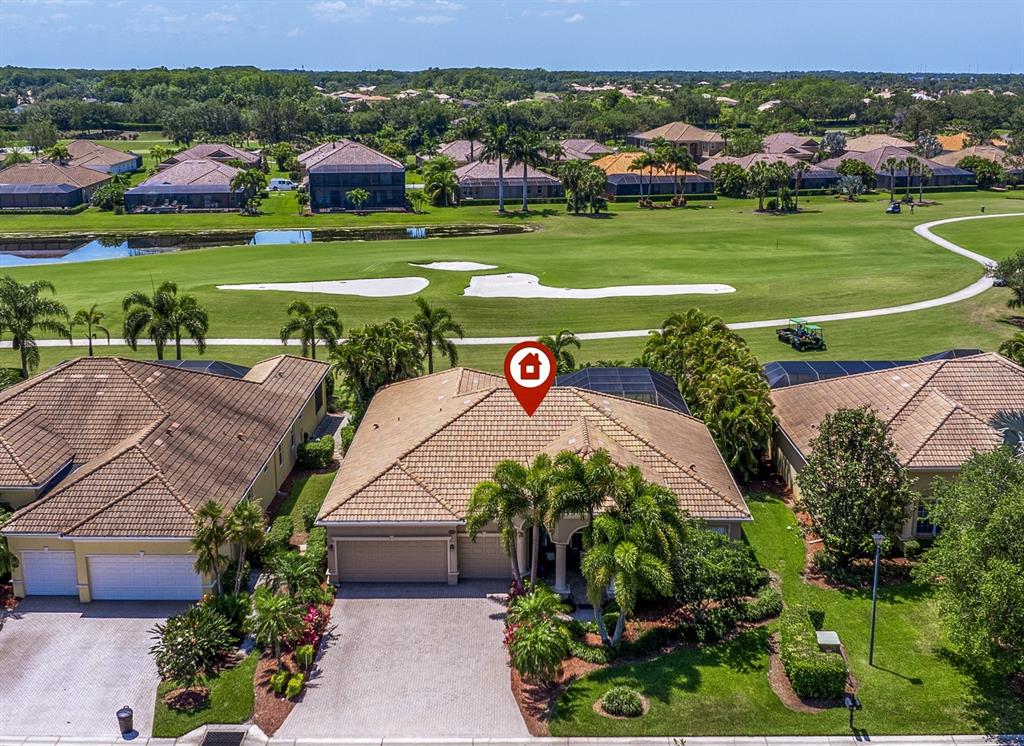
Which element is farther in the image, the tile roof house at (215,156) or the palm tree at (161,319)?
the tile roof house at (215,156)

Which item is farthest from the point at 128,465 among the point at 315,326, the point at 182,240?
the point at 182,240

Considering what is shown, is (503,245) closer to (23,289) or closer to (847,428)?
(23,289)

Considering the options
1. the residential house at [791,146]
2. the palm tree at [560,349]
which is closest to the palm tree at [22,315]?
the palm tree at [560,349]

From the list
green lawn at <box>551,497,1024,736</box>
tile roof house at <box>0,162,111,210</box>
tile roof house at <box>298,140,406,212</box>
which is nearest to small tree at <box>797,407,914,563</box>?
green lawn at <box>551,497,1024,736</box>

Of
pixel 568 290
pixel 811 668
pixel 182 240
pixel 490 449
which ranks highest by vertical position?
pixel 490 449

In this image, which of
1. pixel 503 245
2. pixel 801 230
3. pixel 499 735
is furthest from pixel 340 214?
pixel 499 735

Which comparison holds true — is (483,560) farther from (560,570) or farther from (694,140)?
(694,140)

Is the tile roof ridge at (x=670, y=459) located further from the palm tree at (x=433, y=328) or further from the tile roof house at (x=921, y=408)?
the palm tree at (x=433, y=328)
